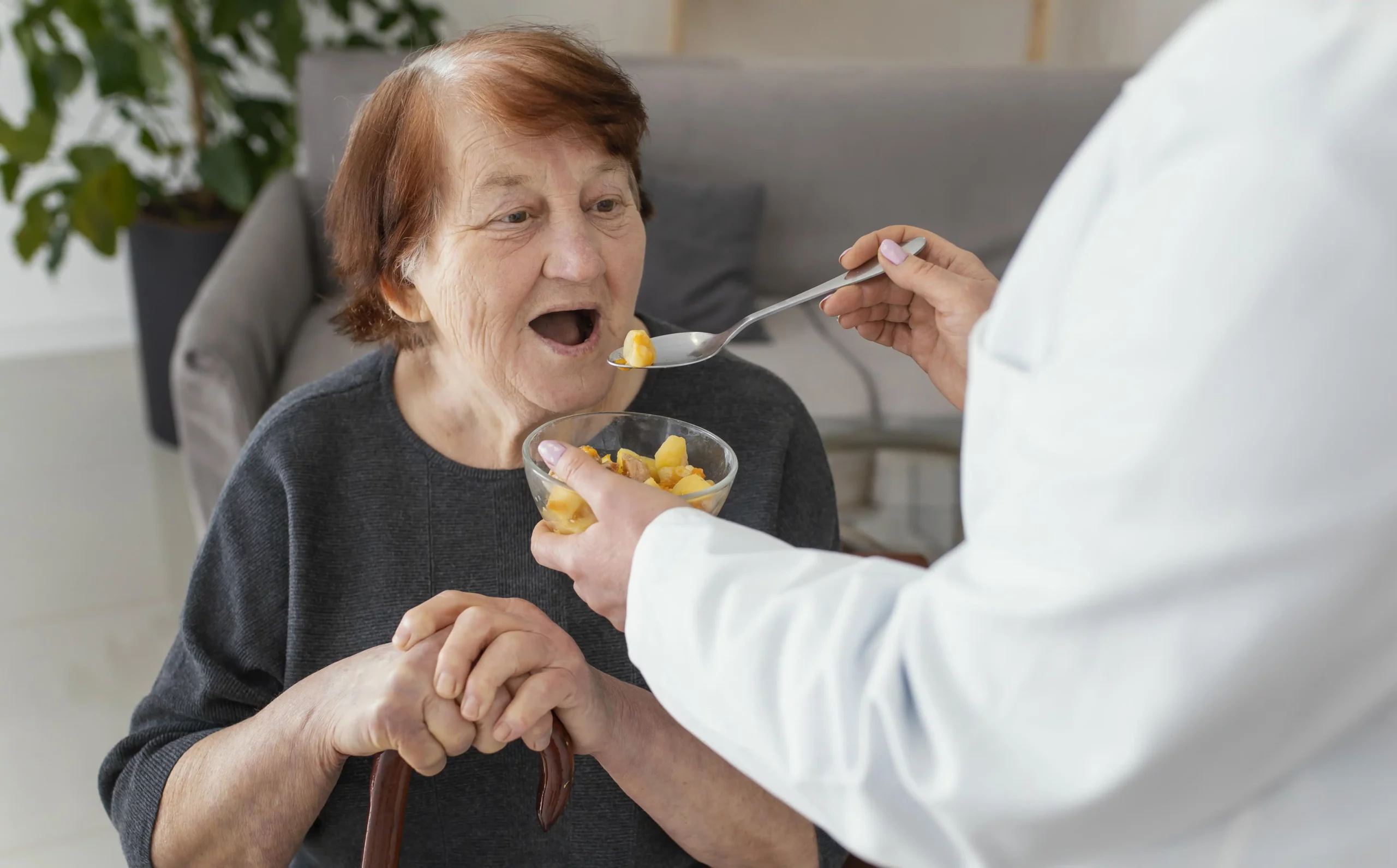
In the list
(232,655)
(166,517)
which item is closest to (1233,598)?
(232,655)

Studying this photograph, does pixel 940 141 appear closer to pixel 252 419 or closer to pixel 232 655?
pixel 252 419

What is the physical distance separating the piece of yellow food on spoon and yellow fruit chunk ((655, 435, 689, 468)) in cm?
13

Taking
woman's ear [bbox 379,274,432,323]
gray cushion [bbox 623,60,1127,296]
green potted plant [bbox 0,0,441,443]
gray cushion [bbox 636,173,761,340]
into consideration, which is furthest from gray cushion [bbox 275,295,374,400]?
woman's ear [bbox 379,274,432,323]

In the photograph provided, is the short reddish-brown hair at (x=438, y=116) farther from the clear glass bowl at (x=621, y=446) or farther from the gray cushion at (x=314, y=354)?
the gray cushion at (x=314, y=354)

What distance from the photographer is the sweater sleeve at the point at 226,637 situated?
1.17 meters

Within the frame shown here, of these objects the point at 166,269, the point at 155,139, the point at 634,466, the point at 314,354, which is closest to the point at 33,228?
the point at 166,269

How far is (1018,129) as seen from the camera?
10.2 ft

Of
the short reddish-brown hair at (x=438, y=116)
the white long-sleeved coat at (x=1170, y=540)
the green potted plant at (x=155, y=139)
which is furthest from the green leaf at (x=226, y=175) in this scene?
the white long-sleeved coat at (x=1170, y=540)

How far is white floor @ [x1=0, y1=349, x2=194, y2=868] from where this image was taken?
6.96ft

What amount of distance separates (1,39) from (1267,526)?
388cm

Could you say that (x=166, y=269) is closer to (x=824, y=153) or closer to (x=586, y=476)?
(x=824, y=153)

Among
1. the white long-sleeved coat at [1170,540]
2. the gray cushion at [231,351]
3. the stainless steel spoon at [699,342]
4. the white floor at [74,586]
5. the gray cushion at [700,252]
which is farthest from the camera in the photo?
the gray cushion at [700,252]

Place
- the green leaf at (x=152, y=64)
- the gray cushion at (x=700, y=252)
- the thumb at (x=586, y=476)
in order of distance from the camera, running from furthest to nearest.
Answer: the green leaf at (x=152, y=64) < the gray cushion at (x=700, y=252) < the thumb at (x=586, y=476)

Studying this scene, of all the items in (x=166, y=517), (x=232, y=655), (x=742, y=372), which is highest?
(x=742, y=372)
